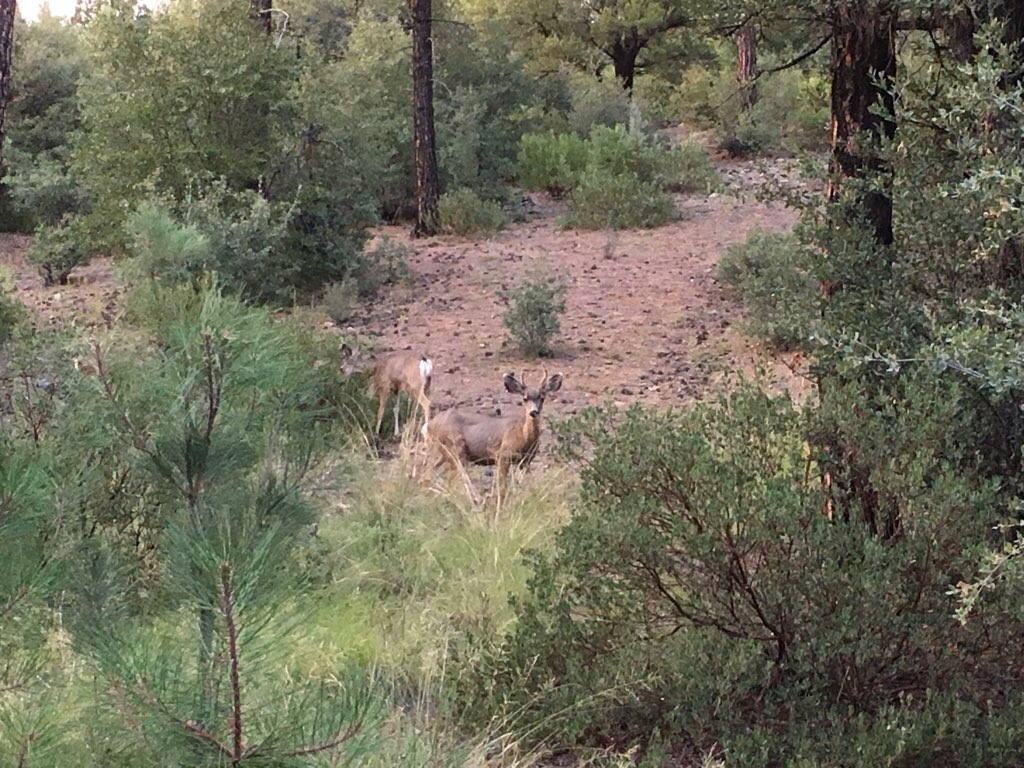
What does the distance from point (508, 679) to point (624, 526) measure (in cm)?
77

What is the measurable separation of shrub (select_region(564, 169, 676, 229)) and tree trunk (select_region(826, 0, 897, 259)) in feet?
41.8

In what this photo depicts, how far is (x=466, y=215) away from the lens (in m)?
17.8

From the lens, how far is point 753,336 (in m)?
11.4

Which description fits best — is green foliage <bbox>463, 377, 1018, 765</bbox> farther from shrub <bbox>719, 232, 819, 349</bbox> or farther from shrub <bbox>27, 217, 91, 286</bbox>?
shrub <bbox>27, 217, 91, 286</bbox>

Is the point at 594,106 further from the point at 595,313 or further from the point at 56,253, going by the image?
the point at 56,253

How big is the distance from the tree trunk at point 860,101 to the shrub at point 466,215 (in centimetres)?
1295

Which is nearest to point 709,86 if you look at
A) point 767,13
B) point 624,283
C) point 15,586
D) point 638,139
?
point 638,139

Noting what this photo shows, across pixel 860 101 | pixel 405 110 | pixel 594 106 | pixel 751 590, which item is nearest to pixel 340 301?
pixel 405 110

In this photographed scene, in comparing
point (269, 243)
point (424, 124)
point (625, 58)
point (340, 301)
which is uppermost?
point (625, 58)

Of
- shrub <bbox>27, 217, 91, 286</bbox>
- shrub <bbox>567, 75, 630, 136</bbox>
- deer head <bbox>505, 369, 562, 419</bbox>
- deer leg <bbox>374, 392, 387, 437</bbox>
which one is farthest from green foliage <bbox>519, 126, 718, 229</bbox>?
deer head <bbox>505, 369, 562, 419</bbox>

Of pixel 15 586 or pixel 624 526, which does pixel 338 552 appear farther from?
pixel 15 586

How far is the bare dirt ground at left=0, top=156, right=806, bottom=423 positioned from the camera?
10828mm

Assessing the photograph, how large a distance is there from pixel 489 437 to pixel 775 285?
2.79 m

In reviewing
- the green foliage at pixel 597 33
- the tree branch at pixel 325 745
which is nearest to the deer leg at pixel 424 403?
the tree branch at pixel 325 745
